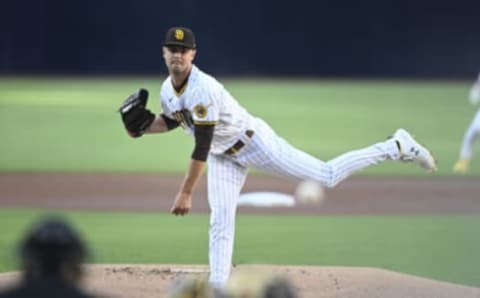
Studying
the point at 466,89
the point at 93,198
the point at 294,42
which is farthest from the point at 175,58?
the point at 294,42

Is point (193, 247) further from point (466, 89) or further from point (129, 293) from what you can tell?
point (466, 89)

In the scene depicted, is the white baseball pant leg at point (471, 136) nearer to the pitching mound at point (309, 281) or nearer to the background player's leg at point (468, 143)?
the background player's leg at point (468, 143)

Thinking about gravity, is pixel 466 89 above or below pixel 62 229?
above

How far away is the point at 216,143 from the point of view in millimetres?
6367

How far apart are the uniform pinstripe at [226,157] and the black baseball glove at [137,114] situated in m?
0.13

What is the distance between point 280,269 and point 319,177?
1.37 metres

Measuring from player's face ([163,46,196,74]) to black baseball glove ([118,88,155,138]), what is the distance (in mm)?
474

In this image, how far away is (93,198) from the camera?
1194 centimetres

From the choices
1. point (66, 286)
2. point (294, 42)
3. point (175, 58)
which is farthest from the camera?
point (294, 42)

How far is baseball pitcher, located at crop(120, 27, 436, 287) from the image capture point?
6.05 m

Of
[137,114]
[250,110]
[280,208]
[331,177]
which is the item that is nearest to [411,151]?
[331,177]

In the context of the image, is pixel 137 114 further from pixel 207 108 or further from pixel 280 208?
pixel 280 208

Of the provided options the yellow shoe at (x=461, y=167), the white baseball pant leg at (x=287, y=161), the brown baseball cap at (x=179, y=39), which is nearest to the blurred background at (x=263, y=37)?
the yellow shoe at (x=461, y=167)

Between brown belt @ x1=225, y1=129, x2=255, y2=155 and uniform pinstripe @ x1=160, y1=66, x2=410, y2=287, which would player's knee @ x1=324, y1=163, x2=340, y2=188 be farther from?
brown belt @ x1=225, y1=129, x2=255, y2=155
